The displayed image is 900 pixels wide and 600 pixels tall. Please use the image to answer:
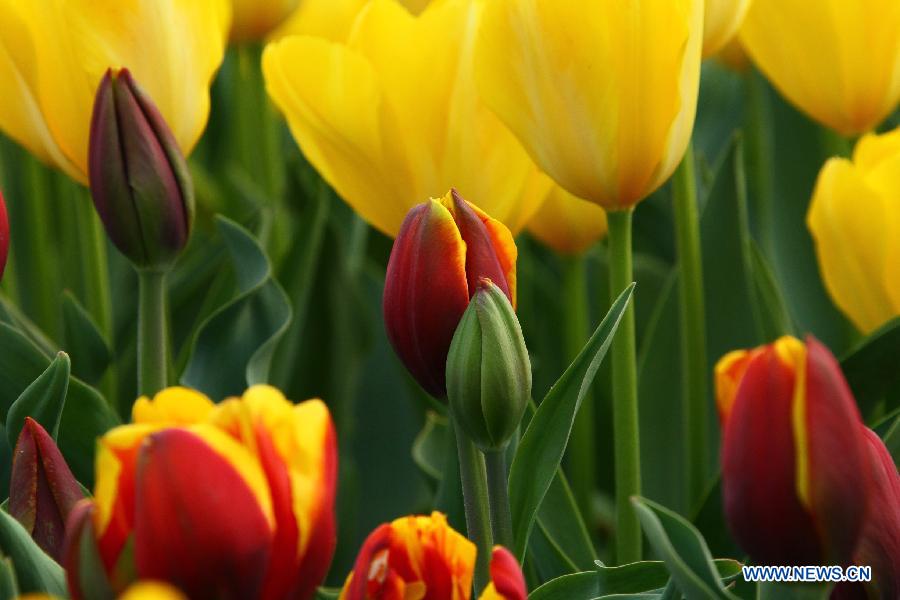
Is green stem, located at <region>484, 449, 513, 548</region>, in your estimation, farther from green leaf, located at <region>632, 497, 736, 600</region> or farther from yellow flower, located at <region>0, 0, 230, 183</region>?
yellow flower, located at <region>0, 0, 230, 183</region>

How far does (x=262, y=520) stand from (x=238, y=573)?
0.06ft

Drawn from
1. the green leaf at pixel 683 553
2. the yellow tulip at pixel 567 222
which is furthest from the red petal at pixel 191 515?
the yellow tulip at pixel 567 222

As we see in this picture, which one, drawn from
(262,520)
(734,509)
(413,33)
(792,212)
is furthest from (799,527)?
(792,212)

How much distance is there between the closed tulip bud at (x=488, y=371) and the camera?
519 millimetres

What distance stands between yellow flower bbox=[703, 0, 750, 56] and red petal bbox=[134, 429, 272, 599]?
48 cm

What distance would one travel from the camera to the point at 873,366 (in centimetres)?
78

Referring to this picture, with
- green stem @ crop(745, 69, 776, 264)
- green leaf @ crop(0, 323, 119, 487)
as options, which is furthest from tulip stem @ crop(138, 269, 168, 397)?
green stem @ crop(745, 69, 776, 264)

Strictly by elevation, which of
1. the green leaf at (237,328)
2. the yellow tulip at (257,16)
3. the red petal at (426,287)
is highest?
the red petal at (426,287)

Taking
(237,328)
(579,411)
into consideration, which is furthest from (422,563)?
(579,411)

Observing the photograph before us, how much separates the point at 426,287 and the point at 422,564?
4.4 inches

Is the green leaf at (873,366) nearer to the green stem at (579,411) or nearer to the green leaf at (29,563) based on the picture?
the green stem at (579,411)

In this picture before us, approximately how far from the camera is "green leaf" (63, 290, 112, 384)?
0.81 meters

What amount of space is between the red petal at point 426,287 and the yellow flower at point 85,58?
0.25m

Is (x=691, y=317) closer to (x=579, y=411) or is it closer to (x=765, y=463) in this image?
(x=579, y=411)
